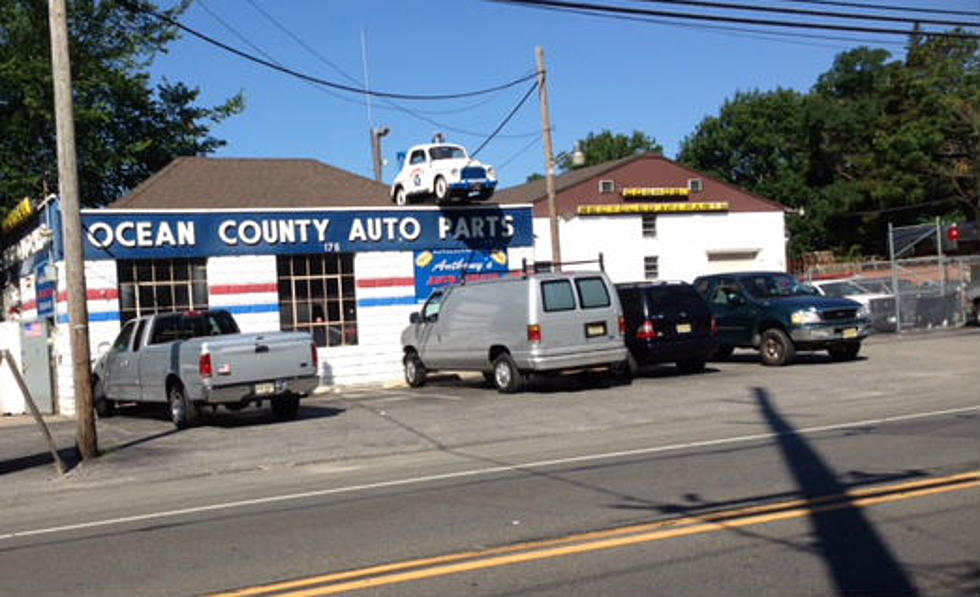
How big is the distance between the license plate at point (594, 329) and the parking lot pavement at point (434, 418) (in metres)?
1.02

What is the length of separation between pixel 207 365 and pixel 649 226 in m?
40.2

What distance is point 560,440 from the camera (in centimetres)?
1359

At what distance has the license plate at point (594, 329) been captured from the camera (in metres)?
18.3

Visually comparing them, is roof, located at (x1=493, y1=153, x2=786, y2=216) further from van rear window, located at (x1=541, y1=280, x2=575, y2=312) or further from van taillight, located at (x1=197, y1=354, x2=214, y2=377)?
van taillight, located at (x1=197, y1=354, x2=214, y2=377)

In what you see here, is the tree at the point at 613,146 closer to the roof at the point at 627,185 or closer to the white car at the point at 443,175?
the roof at the point at 627,185

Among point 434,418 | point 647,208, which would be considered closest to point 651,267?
point 647,208

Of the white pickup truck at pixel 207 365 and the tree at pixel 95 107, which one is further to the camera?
the tree at pixel 95 107

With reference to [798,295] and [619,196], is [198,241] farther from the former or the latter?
[619,196]

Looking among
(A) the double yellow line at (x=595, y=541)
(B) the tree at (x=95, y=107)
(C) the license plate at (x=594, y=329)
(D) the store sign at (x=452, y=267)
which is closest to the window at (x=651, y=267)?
(B) the tree at (x=95, y=107)

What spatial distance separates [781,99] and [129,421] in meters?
71.5

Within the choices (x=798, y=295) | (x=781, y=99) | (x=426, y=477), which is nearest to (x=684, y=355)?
(x=798, y=295)

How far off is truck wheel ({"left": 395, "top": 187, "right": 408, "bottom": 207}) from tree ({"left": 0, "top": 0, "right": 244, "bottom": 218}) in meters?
12.2

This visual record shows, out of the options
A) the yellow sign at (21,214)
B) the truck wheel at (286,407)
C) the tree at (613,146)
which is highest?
the tree at (613,146)

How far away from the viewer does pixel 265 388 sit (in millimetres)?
15617
